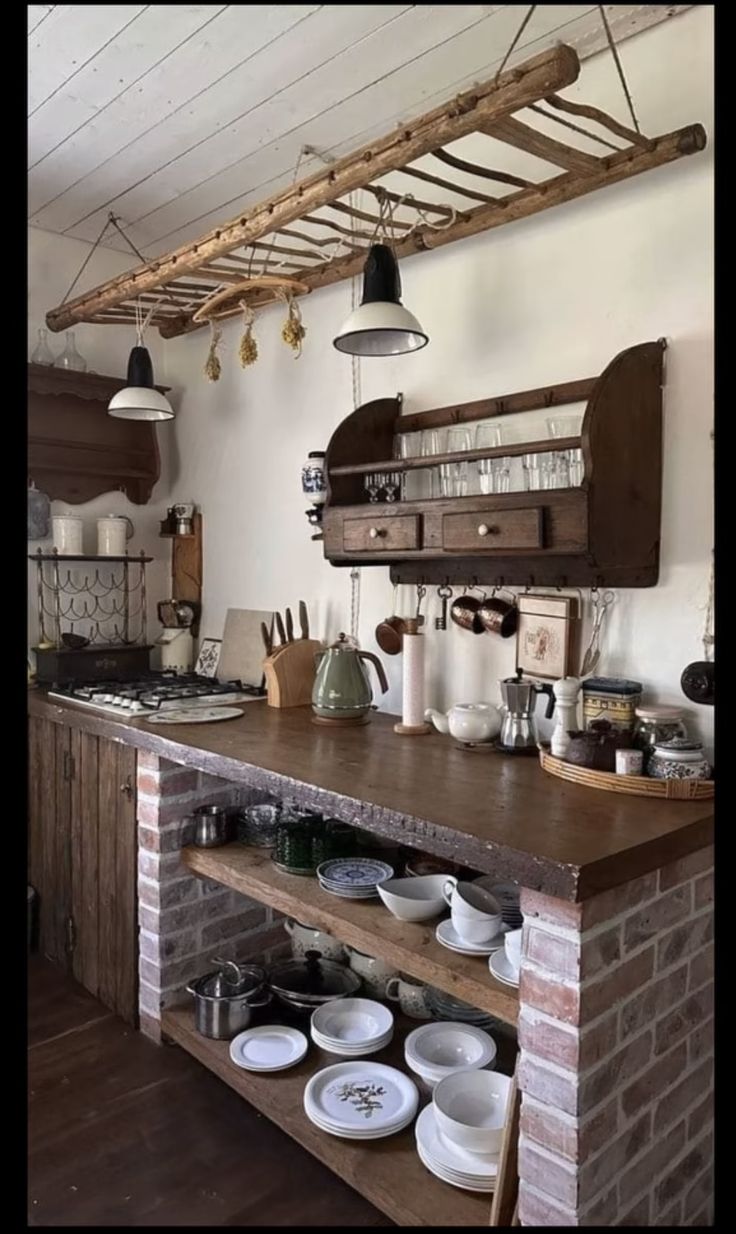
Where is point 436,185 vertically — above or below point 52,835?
above

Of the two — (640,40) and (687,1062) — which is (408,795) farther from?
(640,40)

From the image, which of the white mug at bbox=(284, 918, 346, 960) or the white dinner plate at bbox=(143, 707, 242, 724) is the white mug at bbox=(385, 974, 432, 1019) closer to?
the white mug at bbox=(284, 918, 346, 960)

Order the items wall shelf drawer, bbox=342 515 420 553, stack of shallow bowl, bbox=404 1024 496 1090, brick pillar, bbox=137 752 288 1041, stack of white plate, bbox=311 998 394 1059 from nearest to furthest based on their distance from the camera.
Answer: stack of shallow bowl, bbox=404 1024 496 1090 < stack of white plate, bbox=311 998 394 1059 < wall shelf drawer, bbox=342 515 420 553 < brick pillar, bbox=137 752 288 1041

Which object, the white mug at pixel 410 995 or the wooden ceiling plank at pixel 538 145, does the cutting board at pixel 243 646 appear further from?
the wooden ceiling plank at pixel 538 145

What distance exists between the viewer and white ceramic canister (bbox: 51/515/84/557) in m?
2.73

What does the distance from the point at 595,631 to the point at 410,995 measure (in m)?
0.95

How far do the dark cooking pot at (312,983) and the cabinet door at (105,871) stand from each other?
15.7 inches

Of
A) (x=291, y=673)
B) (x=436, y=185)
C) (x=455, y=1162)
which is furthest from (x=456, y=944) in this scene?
(x=436, y=185)

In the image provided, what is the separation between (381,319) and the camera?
1668 mm

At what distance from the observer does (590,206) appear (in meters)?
1.75

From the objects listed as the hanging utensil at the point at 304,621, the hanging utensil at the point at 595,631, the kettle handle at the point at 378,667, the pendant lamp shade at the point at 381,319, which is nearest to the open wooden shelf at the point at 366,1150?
the kettle handle at the point at 378,667

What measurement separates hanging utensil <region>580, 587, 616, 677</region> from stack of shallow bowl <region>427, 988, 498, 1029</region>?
31.2 inches

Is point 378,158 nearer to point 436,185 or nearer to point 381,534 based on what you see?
point 436,185

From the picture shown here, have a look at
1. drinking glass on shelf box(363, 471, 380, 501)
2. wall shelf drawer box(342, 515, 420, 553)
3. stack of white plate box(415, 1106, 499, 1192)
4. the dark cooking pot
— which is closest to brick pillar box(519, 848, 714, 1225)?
stack of white plate box(415, 1106, 499, 1192)
